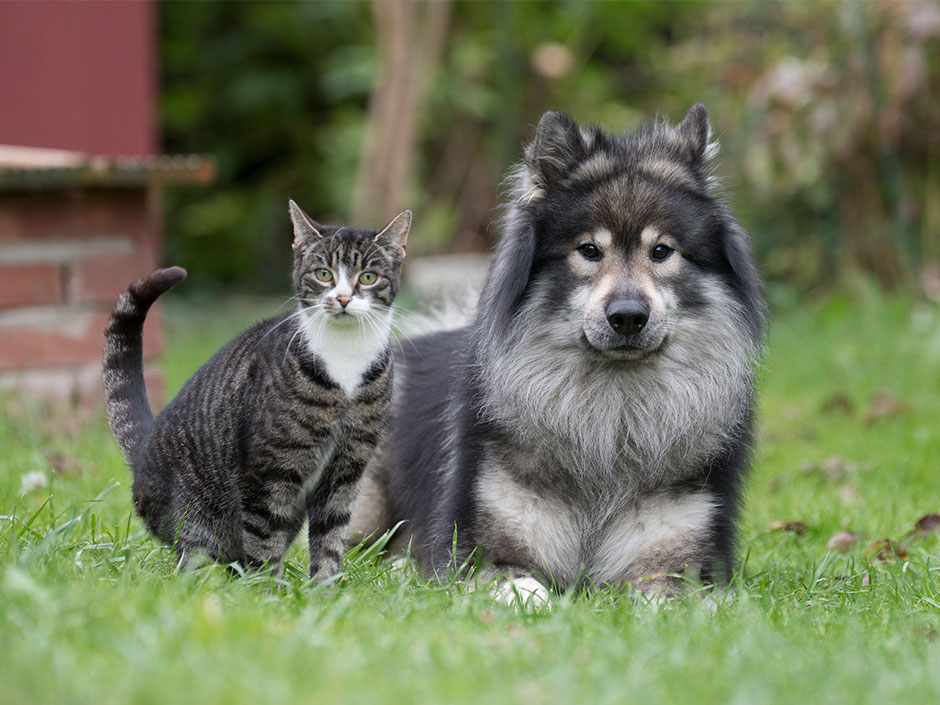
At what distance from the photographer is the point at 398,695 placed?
223cm

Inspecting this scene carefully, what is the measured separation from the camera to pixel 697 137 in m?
3.94

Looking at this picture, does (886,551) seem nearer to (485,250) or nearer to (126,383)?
(126,383)

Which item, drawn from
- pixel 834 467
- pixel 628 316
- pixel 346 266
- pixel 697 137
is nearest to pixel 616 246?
pixel 628 316

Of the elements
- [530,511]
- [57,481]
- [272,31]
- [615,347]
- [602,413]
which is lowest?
[57,481]

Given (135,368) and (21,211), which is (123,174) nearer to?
(21,211)

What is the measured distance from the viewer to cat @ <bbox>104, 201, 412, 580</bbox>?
11.1ft

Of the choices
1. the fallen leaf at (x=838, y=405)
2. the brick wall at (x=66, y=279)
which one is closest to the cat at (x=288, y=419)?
the brick wall at (x=66, y=279)

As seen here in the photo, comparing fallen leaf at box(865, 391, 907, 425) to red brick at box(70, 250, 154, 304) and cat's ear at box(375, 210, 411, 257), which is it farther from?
red brick at box(70, 250, 154, 304)

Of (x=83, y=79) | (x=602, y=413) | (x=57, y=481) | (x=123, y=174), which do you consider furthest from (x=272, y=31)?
(x=602, y=413)

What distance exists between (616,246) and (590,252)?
0.09 m

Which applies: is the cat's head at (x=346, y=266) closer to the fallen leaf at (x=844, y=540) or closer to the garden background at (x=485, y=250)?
the garden background at (x=485, y=250)

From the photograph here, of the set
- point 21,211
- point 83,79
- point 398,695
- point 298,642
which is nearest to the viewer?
point 398,695

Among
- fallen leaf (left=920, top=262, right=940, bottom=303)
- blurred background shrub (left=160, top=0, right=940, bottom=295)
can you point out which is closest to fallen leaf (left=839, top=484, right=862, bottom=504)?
fallen leaf (left=920, top=262, right=940, bottom=303)

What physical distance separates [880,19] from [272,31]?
8.23m
